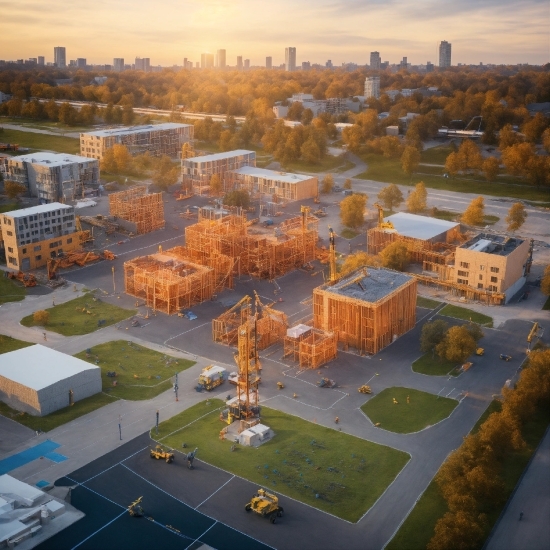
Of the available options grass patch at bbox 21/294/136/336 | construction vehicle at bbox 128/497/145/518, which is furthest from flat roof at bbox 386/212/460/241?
construction vehicle at bbox 128/497/145/518

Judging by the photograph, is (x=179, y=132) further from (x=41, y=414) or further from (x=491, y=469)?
(x=491, y=469)

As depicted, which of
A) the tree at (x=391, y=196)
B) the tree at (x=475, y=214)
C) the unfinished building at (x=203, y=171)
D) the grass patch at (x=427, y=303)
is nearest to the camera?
the grass patch at (x=427, y=303)

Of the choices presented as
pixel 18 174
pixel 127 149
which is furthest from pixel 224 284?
pixel 127 149

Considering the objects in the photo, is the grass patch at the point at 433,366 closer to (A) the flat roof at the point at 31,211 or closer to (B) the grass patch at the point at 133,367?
(B) the grass patch at the point at 133,367

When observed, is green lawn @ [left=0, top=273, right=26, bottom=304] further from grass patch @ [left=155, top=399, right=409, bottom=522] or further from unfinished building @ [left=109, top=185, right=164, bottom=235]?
grass patch @ [left=155, top=399, right=409, bottom=522]

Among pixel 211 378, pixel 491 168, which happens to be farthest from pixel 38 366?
pixel 491 168

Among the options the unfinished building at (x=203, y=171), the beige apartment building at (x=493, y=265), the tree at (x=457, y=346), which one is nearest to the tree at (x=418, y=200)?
the beige apartment building at (x=493, y=265)
